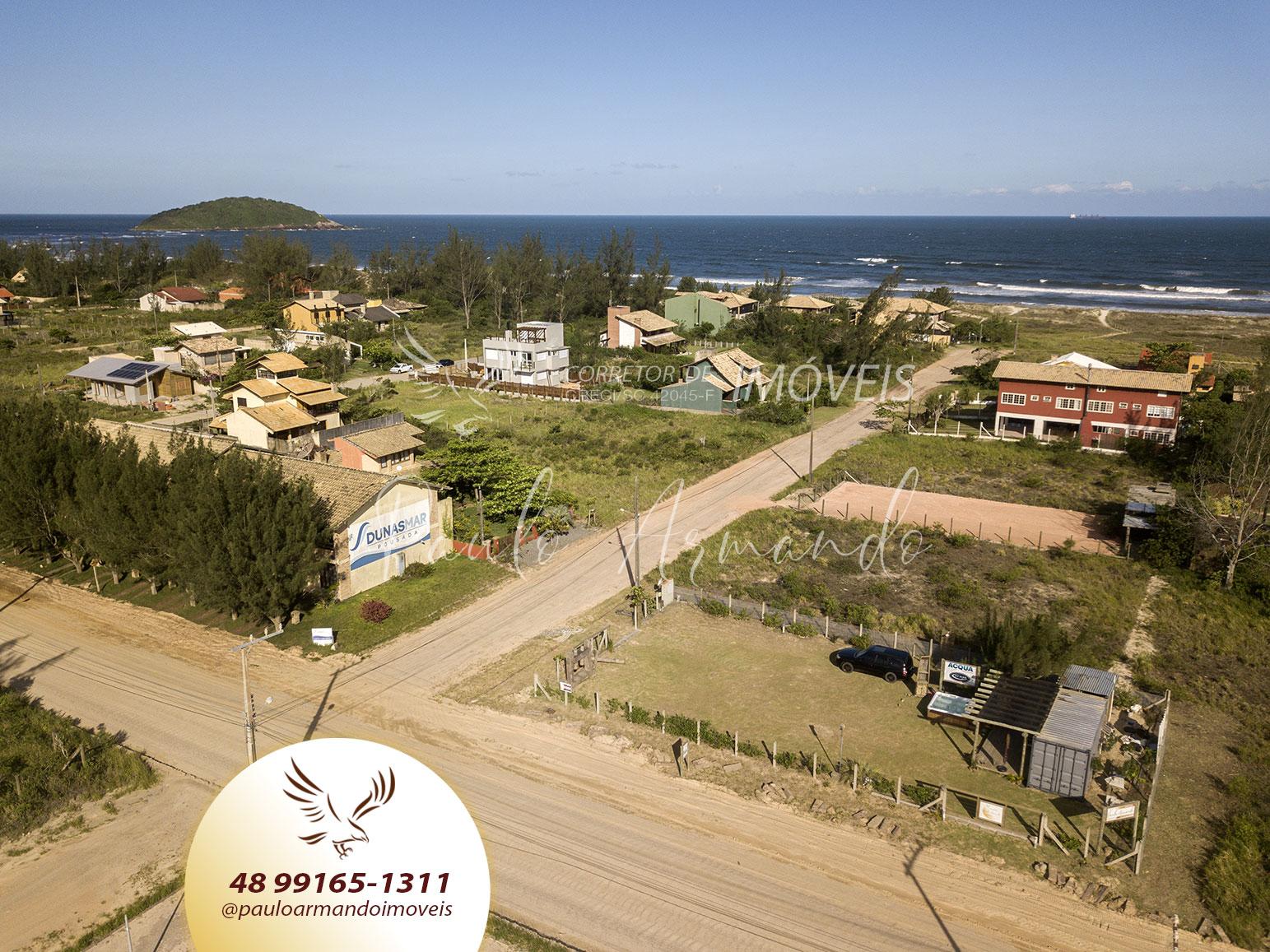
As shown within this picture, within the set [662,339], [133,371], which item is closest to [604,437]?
[662,339]

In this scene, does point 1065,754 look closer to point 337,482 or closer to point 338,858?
point 338,858

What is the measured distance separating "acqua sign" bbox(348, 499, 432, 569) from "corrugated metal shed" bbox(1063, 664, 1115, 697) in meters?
23.7

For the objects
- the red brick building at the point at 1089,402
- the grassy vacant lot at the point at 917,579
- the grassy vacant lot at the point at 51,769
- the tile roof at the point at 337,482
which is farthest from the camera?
the red brick building at the point at 1089,402

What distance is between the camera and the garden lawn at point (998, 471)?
44219mm

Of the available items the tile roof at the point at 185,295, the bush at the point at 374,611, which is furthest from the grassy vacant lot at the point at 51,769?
the tile roof at the point at 185,295

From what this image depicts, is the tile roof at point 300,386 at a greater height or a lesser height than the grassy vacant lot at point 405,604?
Result: greater

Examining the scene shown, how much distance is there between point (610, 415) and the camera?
60.2 m

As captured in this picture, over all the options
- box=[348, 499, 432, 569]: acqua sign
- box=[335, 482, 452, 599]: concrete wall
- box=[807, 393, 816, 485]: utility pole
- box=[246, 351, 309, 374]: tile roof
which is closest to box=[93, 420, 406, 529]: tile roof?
box=[335, 482, 452, 599]: concrete wall

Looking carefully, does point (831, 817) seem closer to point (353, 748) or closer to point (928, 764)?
point (928, 764)

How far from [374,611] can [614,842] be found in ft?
47.5

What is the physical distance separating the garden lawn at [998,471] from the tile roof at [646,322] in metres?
33.9

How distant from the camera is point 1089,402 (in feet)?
172

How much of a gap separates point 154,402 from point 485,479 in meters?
36.4

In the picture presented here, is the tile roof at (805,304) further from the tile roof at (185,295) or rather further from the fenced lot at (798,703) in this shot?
the tile roof at (185,295)
